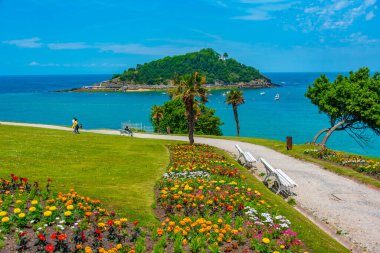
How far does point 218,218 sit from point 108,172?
8.40 m

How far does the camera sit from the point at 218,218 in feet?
37.3

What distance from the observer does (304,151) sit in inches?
1154

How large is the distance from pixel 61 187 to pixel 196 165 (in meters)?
8.04

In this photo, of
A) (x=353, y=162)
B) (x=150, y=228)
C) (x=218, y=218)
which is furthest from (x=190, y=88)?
(x=150, y=228)

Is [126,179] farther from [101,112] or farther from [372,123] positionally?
[101,112]

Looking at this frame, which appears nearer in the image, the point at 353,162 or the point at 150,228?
the point at 150,228

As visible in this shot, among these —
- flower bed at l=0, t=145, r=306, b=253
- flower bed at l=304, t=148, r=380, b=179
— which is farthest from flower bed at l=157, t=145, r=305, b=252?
flower bed at l=304, t=148, r=380, b=179

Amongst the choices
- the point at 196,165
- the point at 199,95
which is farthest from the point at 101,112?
the point at 196,165

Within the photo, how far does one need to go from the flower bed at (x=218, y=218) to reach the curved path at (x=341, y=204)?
2.65 metres

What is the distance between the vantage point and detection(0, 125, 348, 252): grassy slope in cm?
1227

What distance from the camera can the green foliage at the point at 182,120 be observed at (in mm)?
71500

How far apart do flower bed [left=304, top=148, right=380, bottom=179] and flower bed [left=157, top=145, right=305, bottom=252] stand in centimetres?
918

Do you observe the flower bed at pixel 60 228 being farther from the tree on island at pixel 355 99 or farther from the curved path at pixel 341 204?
the tree on island at pixel 355 99

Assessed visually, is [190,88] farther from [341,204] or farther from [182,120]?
[182,120]
